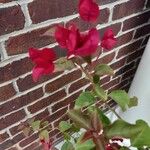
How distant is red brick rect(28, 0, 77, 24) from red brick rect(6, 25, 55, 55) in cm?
4

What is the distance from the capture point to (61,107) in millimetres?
1175

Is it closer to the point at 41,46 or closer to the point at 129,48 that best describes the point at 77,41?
the point at 41,46

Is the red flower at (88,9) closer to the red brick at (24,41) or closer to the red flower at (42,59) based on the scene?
→ the red flower at (42,59)

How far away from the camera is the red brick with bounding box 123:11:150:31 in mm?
1042

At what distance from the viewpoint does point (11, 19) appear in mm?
711

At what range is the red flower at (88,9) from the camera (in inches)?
20.2

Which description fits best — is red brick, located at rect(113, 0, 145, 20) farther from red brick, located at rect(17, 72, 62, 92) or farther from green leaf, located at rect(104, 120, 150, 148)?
green leaf, located at rect(104, 120, 150, 148)

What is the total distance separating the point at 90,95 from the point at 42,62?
0.29 metres

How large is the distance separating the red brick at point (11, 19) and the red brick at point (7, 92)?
212 mm

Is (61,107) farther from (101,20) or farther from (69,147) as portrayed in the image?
(101,20)

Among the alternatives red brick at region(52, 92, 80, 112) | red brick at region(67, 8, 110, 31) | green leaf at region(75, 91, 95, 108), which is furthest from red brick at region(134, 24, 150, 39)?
green leaf at region(75, 91, 95, 108)

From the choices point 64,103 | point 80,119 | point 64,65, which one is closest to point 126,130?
point 80,119

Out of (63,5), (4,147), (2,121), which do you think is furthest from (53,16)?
(4,147)

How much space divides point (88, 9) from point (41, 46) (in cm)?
35
